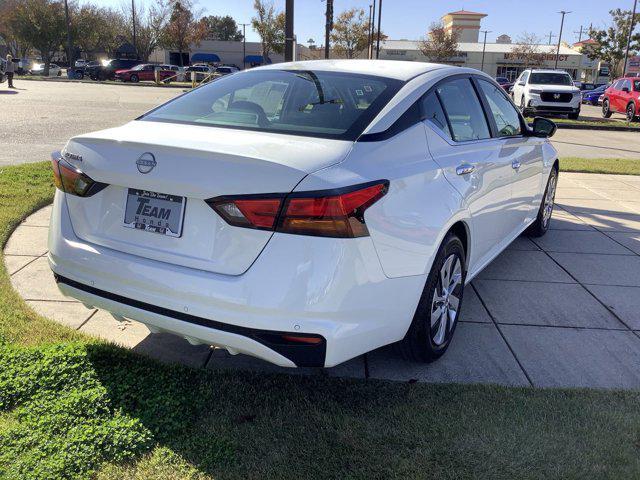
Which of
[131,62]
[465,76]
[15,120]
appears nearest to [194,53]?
[131,62]

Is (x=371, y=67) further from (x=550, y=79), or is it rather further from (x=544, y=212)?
(x=550, y=79)

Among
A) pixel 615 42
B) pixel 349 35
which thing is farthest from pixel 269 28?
pixel 615 42

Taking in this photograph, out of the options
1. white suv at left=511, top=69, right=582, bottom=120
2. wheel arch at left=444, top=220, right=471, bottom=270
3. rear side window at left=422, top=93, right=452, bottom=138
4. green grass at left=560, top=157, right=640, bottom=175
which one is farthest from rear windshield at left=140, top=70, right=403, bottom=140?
white suv at left=511, top=69, right=582, bottom=120

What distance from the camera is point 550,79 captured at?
25.0 m

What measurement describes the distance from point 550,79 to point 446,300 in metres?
24.2

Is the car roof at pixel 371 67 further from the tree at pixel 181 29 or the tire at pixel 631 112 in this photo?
the tree at pixel 181 29

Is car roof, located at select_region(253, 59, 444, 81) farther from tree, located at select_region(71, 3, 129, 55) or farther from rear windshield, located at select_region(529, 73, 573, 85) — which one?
tree, located at select_region(71, 3, 129, 55)

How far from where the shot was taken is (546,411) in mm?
3133

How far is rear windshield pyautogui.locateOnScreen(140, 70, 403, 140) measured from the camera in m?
Result: 3.18

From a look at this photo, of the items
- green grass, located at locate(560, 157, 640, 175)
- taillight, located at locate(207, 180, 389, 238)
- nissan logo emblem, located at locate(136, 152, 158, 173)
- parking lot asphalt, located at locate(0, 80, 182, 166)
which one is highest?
nissan logo emblem, located at locate(136, 152, 158, 173)

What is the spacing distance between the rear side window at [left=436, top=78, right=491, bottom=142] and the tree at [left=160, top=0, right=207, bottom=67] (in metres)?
61.0

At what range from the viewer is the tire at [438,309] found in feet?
10.9

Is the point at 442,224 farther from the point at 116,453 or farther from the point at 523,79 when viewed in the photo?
the point at 523,79

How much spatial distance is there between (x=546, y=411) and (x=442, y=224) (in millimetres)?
1132
